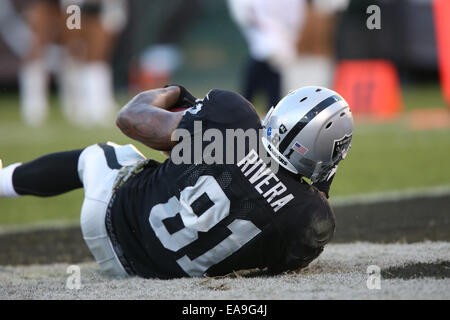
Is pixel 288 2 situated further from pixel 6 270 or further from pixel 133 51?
pixel 133 51

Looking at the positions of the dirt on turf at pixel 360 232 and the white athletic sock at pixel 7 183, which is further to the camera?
the dirt on turf at pixel 360 232

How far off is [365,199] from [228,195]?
90.2 inches

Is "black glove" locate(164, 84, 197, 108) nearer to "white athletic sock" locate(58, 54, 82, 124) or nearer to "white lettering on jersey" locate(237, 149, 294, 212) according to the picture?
"white lettering on jersey" locate(237, 149, 294, 212)

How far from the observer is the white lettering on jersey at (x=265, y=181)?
8.20ft

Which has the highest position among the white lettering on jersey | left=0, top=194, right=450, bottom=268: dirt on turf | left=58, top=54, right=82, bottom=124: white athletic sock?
the white lettering on jersey

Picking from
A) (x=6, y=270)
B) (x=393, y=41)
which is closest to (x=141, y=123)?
(x=6, y=270)

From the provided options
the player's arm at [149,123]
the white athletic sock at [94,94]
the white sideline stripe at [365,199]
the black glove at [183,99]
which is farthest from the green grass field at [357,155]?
the player's arm at [149,123]

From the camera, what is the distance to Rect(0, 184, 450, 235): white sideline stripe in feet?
14.3

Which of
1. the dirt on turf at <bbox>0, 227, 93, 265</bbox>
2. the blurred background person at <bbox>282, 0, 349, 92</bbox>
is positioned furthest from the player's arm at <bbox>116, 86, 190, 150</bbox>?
the blurred background person at <bbox>282, 0, 349, 92</bbox>

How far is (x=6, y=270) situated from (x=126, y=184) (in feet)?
2.37

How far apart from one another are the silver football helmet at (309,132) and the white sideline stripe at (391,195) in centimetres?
201

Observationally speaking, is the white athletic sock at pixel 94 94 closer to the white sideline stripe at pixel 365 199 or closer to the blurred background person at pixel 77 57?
the blurred background person at pixel 77 57

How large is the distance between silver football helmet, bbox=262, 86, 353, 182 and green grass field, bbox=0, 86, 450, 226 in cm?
242

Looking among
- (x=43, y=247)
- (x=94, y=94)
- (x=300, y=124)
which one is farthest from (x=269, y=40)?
(x=300, y=124)
